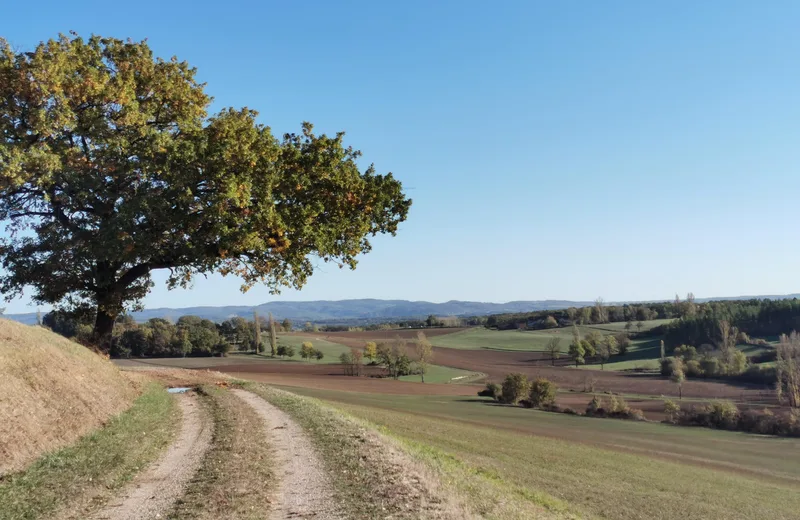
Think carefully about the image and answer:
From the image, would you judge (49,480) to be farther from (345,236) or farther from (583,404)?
(583,404)

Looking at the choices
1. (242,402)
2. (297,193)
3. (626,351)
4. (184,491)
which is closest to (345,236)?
(297,193)

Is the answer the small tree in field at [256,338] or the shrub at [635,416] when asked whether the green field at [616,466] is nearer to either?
the shrub at [635,416]

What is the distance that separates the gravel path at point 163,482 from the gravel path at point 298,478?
170cm

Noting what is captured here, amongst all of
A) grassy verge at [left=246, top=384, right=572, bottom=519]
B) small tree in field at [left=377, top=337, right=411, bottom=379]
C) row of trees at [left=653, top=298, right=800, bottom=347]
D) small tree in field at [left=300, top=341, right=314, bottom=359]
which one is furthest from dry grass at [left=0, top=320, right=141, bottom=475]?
row of trees at [left=653, top=298, right=800, bottom=347]

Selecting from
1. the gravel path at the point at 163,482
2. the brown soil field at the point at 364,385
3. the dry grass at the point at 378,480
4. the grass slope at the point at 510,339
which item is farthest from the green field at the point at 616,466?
the grass slope at the point at 510,339

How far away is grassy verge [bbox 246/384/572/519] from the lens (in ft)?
28.1

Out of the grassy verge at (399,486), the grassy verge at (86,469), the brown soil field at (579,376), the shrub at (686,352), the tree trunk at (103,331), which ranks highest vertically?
the tree trunk at (103,331)

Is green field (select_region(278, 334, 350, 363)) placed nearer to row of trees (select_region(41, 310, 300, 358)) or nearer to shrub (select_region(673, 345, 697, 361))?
row of trees (select_region(41, 310, 300, 358))

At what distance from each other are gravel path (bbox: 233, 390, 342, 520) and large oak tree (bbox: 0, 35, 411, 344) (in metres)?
9.11

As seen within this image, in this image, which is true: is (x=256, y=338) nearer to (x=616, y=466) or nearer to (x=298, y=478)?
(x=616, y=466)

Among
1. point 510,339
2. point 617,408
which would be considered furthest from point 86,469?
point 510,339

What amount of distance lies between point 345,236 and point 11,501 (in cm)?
1752

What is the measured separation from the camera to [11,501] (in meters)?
8.73

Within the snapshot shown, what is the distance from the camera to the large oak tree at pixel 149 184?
2073 cm
